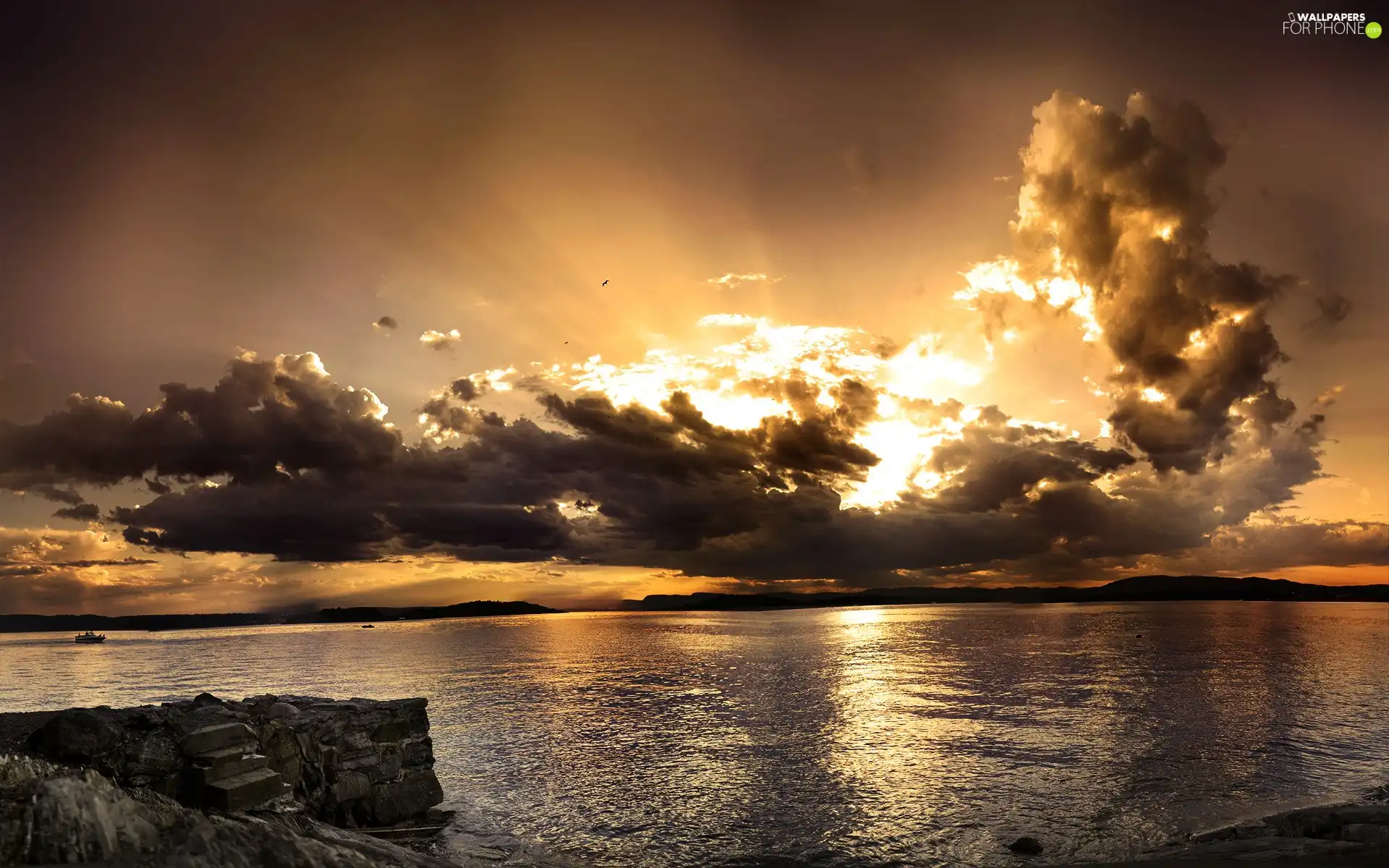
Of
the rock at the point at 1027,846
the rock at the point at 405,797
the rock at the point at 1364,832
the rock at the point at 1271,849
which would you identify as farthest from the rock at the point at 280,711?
the rock at the point at 1364,832

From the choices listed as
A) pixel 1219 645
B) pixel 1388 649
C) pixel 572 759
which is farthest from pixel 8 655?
pixel 1388 649

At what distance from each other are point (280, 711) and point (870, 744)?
31569mm

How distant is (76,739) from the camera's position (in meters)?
21.3

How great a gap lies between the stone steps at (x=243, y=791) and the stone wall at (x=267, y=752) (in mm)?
22

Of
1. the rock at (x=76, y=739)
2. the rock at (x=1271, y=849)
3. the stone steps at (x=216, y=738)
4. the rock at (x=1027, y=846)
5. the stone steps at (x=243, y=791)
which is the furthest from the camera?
the rock at (x=1027, y=846)

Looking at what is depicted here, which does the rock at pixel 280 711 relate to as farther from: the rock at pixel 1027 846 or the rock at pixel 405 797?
the rock at pixel 1027 846

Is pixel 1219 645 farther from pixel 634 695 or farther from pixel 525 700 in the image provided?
pixel 525 700

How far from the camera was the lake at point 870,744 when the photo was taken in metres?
26.8

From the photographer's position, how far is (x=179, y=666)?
11425 cm

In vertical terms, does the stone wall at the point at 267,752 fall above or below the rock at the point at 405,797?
above

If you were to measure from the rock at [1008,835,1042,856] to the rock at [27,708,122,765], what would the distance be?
29739mm

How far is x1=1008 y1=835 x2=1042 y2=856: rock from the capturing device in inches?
945

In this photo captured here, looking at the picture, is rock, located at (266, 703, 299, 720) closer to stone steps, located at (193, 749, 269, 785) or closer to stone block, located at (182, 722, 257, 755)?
stone block, located at (182, 722, 257, 755)

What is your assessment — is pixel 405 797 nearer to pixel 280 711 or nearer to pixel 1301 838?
pixel 280 711
